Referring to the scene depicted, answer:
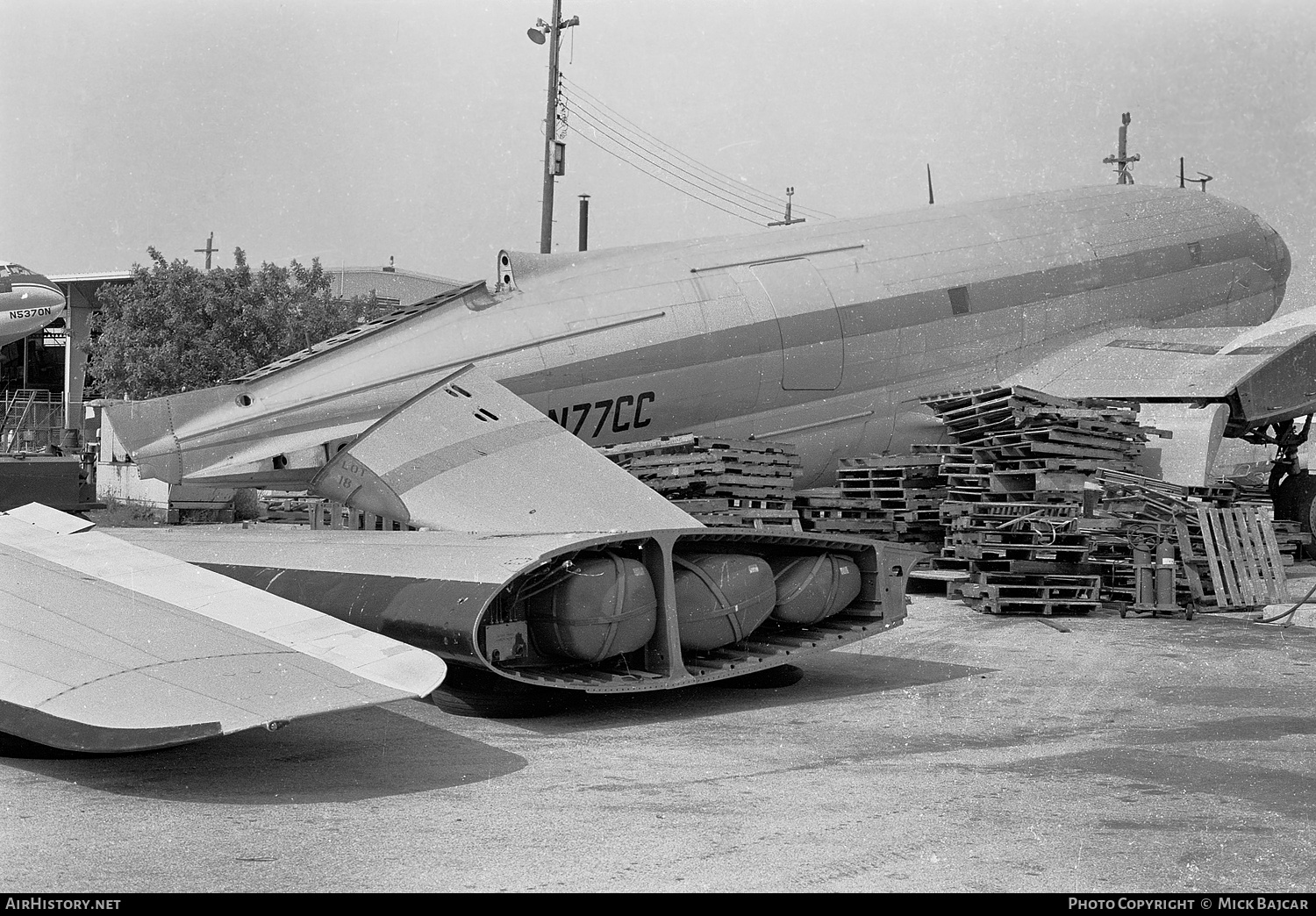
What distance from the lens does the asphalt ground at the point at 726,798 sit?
5.44 metres

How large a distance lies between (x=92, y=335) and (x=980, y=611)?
154 ft

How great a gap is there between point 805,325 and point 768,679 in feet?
28.5

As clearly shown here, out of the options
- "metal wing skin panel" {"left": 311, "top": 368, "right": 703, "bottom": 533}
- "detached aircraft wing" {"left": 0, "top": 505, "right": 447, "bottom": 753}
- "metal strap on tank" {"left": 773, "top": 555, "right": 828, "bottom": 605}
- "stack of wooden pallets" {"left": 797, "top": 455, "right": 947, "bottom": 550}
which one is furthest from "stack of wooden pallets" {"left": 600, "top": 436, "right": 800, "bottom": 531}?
"detached aircraft wing" {"left": 0, "top": 505, "right": 447, "bottom": 753}

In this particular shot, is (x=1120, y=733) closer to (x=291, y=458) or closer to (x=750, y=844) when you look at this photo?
(x=750, y=844)

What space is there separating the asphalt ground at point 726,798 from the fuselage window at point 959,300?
1050cm

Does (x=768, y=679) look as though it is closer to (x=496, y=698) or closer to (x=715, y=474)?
(x=496, y=698)

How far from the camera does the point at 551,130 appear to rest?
36.8 meters

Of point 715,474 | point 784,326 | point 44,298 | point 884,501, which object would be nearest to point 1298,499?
point 884,501

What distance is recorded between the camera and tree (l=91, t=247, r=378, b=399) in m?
44.6

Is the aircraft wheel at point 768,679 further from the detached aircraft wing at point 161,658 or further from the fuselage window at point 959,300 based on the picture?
the fuselage window at point 959,300

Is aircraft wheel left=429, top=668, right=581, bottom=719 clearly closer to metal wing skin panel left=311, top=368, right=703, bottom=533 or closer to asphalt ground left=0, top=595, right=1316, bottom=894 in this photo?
asphalt ground left=0, top=595, right=1316, bottom=894

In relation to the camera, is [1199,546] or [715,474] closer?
[715,474]

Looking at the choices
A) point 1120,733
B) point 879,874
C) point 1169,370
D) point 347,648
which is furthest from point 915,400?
point 879,874

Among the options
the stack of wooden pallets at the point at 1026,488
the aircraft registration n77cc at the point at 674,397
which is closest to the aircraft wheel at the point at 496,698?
the aircraft registration n77cc at the point at 674,397
